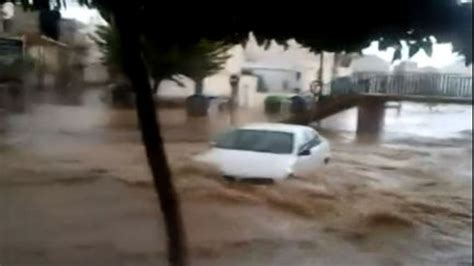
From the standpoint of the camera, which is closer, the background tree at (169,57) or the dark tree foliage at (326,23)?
the dark tree foliage at (326,23)

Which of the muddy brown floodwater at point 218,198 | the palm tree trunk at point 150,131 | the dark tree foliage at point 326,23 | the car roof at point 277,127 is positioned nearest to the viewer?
the dark tree foliage at point 326,23

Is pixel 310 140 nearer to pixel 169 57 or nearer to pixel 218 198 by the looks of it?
pixel 218 198

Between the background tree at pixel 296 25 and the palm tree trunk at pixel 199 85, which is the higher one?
the background tree at pixel 296 25

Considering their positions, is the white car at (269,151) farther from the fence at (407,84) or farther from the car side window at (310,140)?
the fence at (407,84)

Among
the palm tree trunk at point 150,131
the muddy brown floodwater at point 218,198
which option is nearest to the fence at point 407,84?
the muddy brown floodwater at point 218,198

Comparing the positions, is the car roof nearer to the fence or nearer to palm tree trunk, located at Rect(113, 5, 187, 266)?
the fence

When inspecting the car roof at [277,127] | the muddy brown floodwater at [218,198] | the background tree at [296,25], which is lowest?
the muddy brown floodwater at [218,198]

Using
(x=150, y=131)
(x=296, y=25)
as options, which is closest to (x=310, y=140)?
(x=150, y=131)
